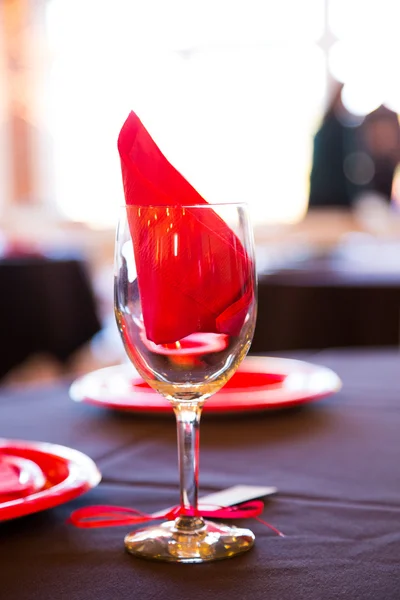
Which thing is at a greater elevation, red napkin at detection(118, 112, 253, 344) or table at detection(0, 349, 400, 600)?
red napkin at detection(118, 112, 253, 344)

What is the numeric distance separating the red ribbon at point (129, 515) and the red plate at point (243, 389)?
26 cm

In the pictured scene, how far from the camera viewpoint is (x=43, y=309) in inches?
121

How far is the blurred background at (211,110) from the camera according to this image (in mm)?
5215

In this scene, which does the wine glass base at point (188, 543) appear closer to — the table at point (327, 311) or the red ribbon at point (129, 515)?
the red ribbon at point (129, 515)

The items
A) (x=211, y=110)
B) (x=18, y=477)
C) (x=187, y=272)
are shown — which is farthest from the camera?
(x=211, y=110)

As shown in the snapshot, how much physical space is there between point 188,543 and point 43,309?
102 inches

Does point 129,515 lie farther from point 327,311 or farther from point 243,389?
point 327,311

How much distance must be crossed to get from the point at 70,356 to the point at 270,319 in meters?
1.19

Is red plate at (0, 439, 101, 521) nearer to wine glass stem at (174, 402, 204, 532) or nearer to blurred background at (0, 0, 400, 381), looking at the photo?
wine glass stem at (174, 402, 204, 532)

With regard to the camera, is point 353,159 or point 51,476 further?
point 353,159

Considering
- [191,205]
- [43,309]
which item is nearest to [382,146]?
[43,309]

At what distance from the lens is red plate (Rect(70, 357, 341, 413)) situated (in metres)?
0.86

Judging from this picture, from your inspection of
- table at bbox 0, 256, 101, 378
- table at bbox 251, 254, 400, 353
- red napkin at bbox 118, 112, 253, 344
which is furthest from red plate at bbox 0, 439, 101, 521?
table at bbox 0, 256, 101, 378

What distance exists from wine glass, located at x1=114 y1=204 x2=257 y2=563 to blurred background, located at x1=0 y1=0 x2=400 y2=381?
4.40 metres
